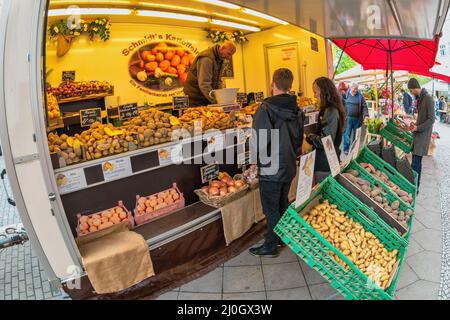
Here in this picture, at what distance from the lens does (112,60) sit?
6.73 meters

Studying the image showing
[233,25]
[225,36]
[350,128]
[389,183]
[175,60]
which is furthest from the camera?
[350,128]

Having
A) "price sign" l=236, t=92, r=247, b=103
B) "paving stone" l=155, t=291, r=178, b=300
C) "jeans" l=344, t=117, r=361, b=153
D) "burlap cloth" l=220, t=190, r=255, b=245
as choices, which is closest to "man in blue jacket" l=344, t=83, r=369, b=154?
"jeans" l=344, t=117, r=361, b=153

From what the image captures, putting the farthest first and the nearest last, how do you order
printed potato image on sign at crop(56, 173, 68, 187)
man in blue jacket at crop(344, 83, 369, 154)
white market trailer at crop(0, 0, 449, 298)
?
man in blue jacket at crop(344, 83, 369, 154) → printed potato image on sign at crop(56, 173, 68, 187) → white market trailer at crop(0, 0, 449, 298)

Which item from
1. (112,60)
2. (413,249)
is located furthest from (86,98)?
(413,249)

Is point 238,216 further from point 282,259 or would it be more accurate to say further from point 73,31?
point 73,31

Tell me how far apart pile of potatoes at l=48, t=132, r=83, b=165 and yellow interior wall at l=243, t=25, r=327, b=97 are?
5.31 metres

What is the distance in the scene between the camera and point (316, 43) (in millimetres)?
6523

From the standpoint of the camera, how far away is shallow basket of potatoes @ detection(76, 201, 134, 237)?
2871 mm

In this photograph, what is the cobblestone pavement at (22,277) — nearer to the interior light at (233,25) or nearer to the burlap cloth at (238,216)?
the burlap cloth at (238,216)

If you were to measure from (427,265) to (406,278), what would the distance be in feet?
1.22

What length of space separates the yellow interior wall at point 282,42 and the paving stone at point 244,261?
14.6ft

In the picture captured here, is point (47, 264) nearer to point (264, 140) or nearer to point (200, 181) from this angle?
point (200, 181)

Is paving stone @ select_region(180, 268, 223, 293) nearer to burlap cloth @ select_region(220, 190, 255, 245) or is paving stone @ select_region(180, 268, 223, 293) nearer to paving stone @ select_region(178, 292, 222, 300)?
paving stone @ select_region(178, 292, 222, 300)

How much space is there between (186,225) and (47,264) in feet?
4.08
